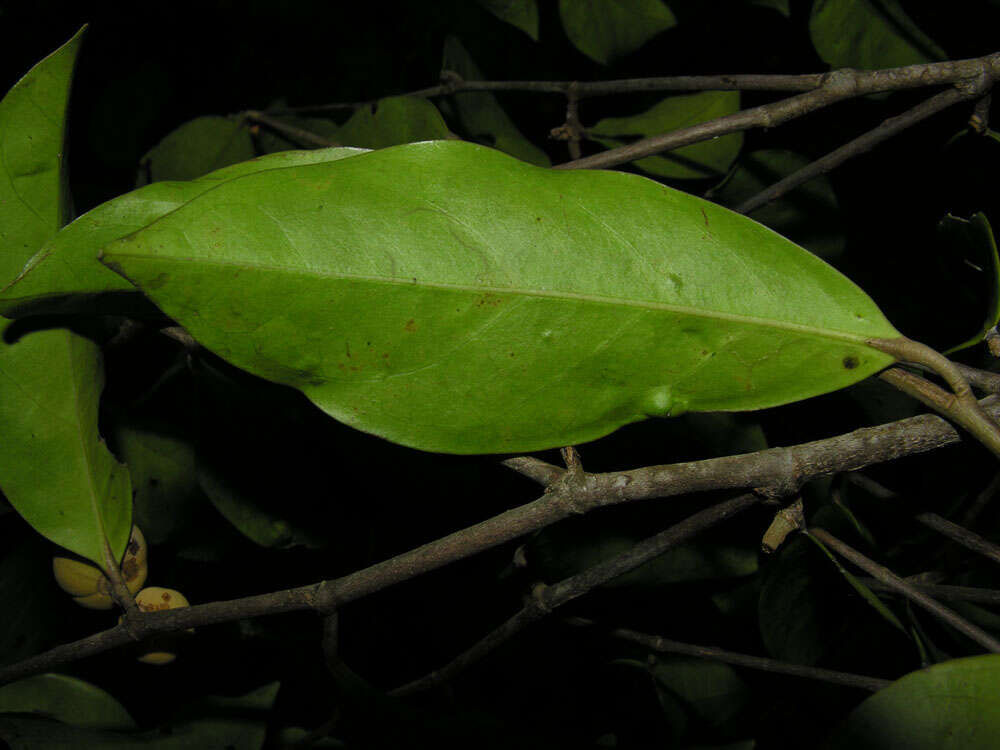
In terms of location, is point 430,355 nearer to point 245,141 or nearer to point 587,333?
point 587,333

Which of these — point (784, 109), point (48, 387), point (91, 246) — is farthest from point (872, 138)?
point (48, 387)

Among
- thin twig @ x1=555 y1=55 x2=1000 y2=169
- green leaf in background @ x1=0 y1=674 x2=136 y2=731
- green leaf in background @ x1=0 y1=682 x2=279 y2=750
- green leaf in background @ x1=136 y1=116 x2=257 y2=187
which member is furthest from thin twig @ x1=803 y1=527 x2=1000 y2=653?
green leaf in background @ x1=136 y1=116 x2=257 y2=187

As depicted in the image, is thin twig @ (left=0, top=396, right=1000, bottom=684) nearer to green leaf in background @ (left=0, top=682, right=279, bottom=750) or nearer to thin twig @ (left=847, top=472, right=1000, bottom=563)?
thin twig @ (left=847, top=472, right=1000, bottom=563)

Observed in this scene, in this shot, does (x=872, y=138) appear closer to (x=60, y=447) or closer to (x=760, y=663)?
(x=760, y=663)

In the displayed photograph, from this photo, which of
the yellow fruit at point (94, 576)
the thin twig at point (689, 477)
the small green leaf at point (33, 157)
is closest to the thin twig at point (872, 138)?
the thin twig at point (689, 477)

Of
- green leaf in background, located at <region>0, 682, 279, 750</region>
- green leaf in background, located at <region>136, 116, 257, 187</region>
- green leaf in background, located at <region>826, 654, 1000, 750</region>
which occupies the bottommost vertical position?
green leaf in background, located at <region>0, 682, 279, 750</region>

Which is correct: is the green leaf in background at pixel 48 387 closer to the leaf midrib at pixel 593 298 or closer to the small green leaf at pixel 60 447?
the small green leaf at pixel 60 447

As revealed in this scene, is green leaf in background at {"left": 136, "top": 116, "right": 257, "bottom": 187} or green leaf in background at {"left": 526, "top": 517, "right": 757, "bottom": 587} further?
green leaf in background at {"left": 136, "top": 116, "right": 257, "bottom": 187}
